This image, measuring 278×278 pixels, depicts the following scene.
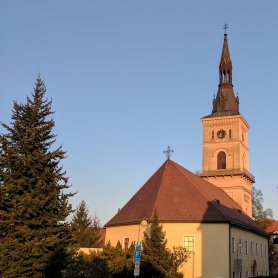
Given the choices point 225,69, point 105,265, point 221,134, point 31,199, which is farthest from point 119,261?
point 225,69

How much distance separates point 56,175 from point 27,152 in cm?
200

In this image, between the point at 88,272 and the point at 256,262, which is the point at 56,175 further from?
the point at 256,262

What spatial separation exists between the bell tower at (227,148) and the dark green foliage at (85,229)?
1494 centimetres

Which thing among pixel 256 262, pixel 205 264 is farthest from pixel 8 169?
pixel 256 262

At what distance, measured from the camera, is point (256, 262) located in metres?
42.6

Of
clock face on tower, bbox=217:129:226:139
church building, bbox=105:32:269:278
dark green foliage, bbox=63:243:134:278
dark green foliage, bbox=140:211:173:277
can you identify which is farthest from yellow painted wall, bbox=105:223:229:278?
clock face on tower, bbox=217:129:226:139

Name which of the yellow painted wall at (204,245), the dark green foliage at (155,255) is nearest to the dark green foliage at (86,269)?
the dark green foliage at (155,255)

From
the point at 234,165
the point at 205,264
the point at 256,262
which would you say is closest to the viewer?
the point at 205,264

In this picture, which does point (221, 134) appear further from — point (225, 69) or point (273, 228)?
point (273, 228)

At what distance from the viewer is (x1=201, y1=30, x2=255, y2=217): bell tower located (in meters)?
50.5

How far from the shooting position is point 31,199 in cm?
2284

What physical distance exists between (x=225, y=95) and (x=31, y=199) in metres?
36.7

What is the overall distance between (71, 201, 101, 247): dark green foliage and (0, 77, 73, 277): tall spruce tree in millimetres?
26634

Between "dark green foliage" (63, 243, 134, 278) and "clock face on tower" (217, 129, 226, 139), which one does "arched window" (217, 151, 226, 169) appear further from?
"dark green foliage" (63, 243, 134, 278)
